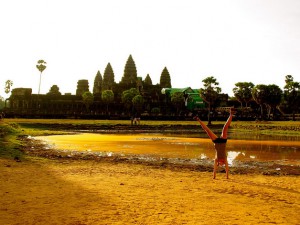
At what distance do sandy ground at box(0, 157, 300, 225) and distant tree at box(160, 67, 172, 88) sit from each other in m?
97.9

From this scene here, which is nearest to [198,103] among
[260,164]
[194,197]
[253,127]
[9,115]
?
[253,127]

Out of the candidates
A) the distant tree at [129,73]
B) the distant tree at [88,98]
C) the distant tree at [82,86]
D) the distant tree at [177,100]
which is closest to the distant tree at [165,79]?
the distant tree at [129,73]

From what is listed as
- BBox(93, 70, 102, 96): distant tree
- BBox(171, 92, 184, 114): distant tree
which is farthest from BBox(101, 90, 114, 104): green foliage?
BBox(93, 70, 102, 96): distant tree

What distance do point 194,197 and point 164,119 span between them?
57.5 meters

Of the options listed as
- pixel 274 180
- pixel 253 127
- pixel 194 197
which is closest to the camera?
pixel 194 197

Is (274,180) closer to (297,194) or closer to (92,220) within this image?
(297,194)

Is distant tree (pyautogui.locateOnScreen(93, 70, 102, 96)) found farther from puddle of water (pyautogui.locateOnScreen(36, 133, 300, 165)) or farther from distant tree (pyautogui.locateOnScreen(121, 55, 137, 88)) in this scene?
puddle of water (pyautogui.locateOnScreen(36, 133, 300, 165))

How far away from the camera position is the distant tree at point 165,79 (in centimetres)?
10779

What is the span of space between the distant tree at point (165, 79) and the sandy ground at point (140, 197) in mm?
97862

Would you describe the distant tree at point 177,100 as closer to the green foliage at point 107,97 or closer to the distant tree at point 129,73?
the green foliage at point 107,97

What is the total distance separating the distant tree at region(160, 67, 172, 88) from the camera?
107787 mm

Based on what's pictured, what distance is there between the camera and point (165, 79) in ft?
359

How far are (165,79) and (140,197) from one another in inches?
4074

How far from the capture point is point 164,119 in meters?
64.5
